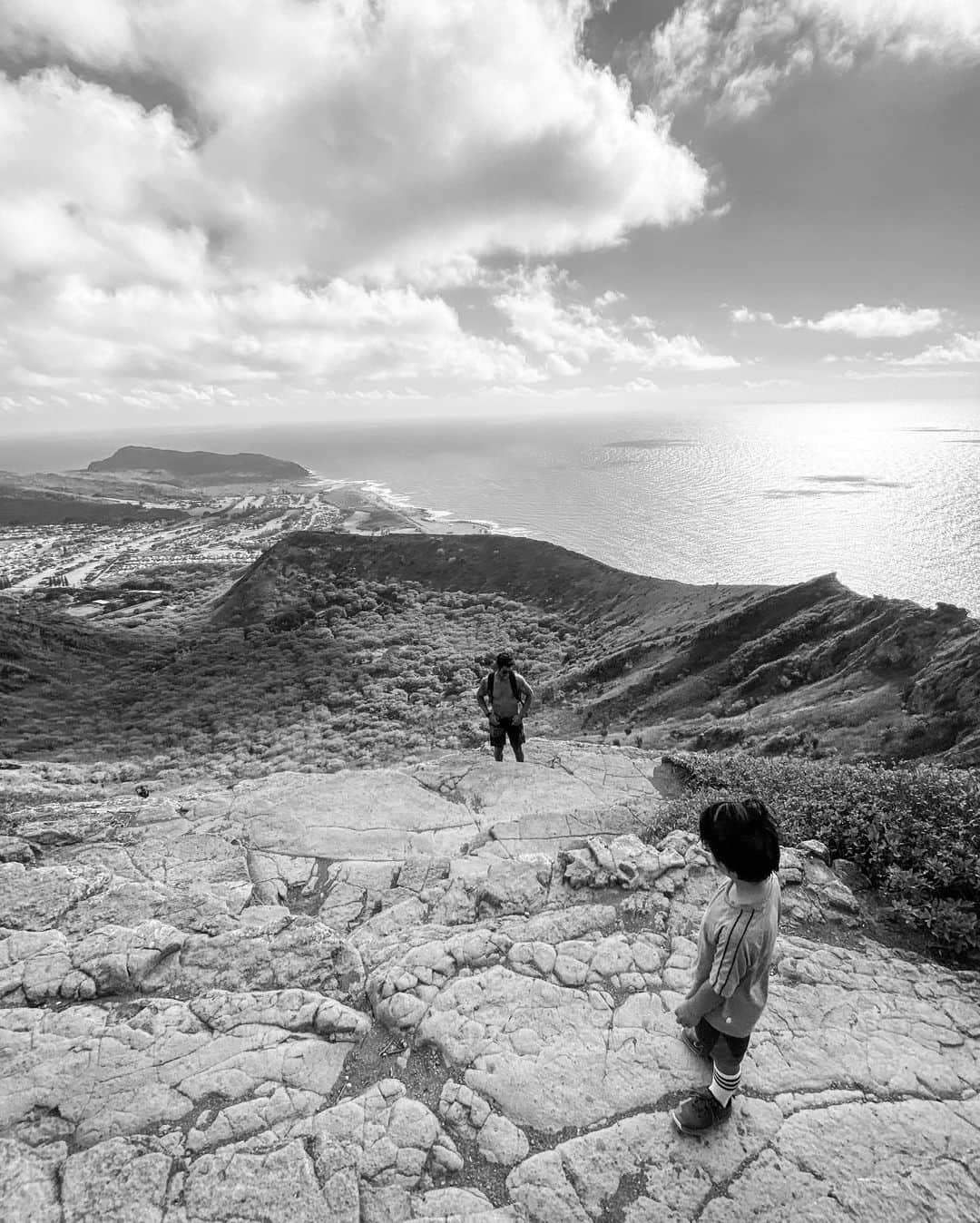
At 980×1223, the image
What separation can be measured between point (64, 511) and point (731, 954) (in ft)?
731

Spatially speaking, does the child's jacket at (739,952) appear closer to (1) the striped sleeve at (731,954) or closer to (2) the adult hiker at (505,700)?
(1) the striped sleeve at (731,954)

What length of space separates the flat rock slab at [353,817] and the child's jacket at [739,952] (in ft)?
18.1

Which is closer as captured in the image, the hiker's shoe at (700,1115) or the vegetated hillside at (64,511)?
the hiker's shoe at (700,1115)

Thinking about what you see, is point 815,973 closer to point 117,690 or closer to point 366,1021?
point 366,1021

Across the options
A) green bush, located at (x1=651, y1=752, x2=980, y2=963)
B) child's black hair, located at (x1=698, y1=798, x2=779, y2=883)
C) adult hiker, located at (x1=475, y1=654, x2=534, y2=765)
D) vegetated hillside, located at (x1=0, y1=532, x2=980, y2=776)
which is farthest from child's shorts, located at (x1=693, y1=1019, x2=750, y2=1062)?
vegetated hillside, located at (x1=0, y1=532, x2=980, y2=776)

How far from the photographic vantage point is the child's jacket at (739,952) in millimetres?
3205

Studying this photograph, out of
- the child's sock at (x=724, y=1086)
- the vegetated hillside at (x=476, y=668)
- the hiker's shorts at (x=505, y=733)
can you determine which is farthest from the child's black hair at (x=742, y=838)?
the vegetated hillside at (x=476, y=668)

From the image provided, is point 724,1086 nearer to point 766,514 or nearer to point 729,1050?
point 729,1050

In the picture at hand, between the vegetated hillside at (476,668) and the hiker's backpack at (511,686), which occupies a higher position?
the hiker's backpack at (511,686)

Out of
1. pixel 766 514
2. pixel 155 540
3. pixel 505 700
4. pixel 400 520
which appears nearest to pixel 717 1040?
pixel 505 700

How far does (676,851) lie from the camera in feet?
21.0

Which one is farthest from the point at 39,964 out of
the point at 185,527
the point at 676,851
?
the point at 185,527

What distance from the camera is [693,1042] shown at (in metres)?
4.11

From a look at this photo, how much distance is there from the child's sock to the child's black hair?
4.62ft
